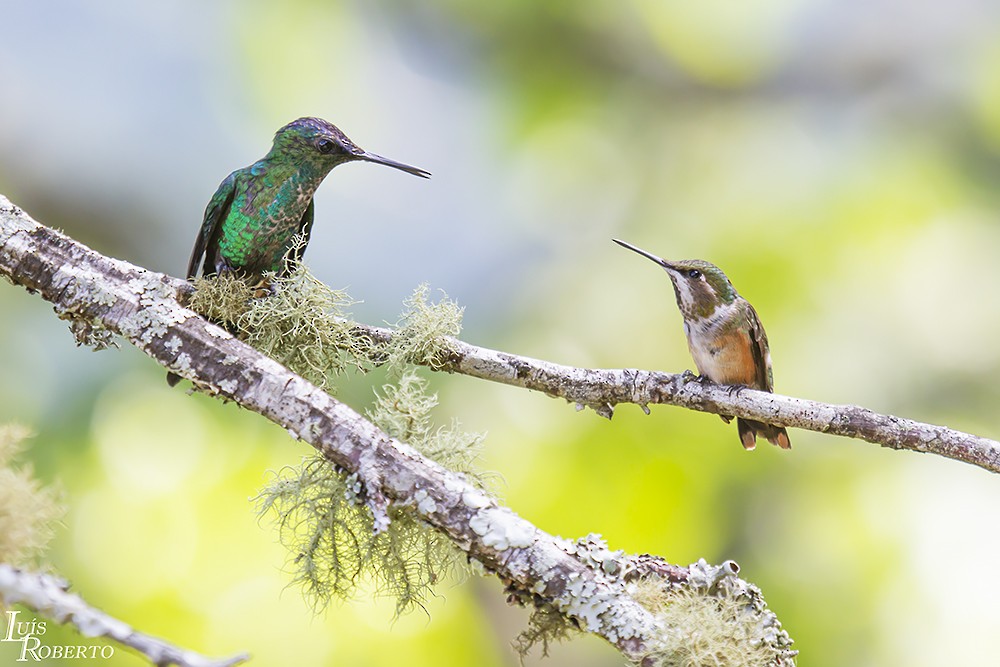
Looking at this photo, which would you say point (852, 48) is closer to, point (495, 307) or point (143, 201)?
point (495, 307)

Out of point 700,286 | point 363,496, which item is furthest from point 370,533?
point 700,286

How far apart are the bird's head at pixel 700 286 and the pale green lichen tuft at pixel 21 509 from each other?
1.60 meters

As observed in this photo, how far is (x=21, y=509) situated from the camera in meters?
1.36

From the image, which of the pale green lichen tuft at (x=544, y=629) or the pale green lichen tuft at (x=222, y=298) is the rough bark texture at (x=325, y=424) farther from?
the pale green lichen tuft at (x=222, y=298)

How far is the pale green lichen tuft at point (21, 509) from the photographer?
1.35 meters

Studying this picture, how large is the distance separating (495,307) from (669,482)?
1.68m

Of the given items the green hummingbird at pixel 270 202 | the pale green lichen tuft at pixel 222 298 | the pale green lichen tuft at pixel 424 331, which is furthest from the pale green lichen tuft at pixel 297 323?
the green hummingbird at pixel 270 202

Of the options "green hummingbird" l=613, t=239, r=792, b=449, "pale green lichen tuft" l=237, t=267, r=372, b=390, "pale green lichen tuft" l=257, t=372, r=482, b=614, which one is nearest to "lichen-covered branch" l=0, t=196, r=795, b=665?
"pale green lichen tuft" l=257, t=372, r=482, b=614

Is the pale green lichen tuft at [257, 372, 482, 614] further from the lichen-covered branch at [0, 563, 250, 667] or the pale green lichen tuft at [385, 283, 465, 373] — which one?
the lichen-covered branch at [0, 563, 250, 667]

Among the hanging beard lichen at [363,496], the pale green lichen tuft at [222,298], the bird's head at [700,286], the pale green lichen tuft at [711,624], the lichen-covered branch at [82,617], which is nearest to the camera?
the lichen-covered branch at [82,617]

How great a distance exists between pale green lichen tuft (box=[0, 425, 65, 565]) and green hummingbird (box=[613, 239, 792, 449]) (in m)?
1.45

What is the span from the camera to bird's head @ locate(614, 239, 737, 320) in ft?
8.27

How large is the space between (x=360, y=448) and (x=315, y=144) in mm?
994

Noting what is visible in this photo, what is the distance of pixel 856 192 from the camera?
613 centimetres
